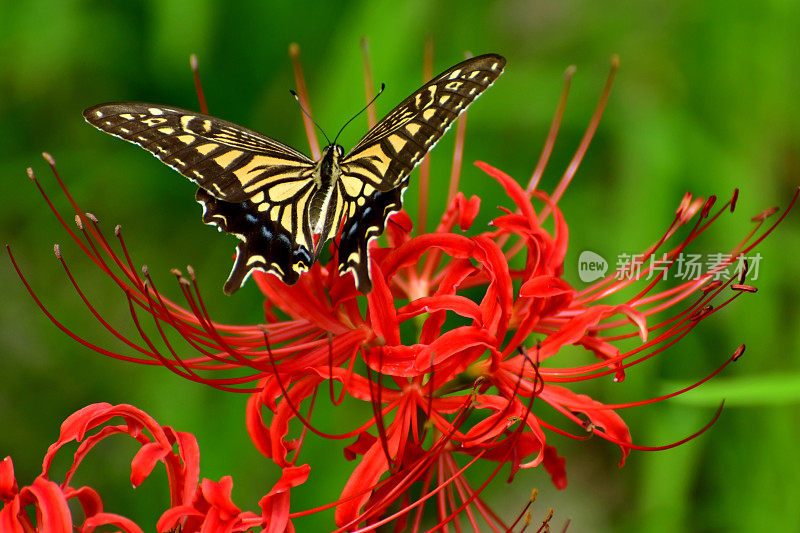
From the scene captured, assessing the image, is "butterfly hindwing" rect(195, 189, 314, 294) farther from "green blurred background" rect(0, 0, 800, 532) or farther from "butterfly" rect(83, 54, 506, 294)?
"green blurred background" rect(0, 0, 800, 532)

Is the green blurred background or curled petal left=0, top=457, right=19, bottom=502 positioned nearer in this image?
curled petal left=0, top=457, right=19, bottom=502

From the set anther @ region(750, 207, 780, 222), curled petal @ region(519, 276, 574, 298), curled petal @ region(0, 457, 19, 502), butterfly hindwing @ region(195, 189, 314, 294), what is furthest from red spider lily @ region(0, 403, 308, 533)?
anther @ region(750, 207, 780, 222)

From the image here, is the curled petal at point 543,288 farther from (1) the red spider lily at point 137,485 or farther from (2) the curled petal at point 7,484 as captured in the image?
(2) the curled petal at point 7,484

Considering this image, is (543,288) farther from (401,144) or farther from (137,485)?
(137,485)

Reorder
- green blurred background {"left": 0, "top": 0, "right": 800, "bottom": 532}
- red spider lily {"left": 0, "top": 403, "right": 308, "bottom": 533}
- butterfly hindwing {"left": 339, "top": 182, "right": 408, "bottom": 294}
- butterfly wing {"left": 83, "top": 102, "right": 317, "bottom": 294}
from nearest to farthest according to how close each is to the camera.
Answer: red spider lily {"left": 0, "top": 403, "right": 308, "bottom": 533}
butterfly hindwing {"left": 339, "top": 182, "right": 408, "bottom": 294}
butterfly wing {"left": 83, "top": 102, "right": 317, "bottom": 294}
green blurred background {"left": 0, "top": 0, "right": 800, "bottom": 532}

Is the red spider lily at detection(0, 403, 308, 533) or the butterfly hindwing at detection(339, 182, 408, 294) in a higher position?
the butterfly hindwing at detection(339, 182, 408, 294)

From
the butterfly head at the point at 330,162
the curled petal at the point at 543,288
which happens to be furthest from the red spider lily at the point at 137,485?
the butterfly head at the point at 330,162

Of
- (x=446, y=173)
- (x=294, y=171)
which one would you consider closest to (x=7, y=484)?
(x=294, y=171)
